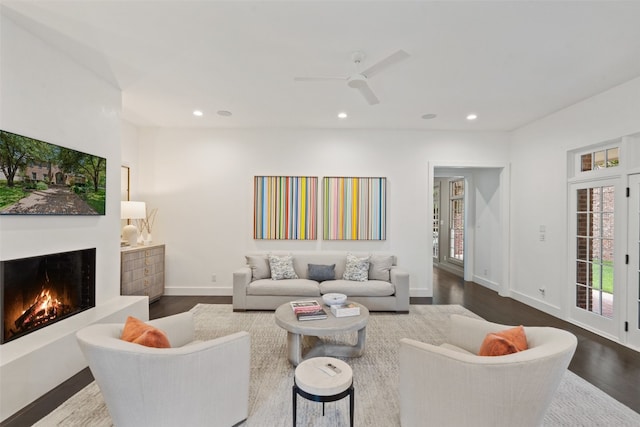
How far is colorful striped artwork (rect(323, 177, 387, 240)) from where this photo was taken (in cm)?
501

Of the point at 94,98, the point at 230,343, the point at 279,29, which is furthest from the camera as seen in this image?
the point at 94,98

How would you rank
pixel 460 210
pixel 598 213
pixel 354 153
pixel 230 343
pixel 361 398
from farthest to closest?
pixel 460 210, pixel 354 153, pixel 598 213, pixel 361 398, pixel 230 343

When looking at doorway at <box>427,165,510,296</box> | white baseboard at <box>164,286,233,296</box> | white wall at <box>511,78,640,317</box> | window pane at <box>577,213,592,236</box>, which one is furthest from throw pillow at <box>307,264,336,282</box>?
window pane at <box>577,213,592,236</box>

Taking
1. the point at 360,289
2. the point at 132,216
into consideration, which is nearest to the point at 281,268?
the point at 360,289

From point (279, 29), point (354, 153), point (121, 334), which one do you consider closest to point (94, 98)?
point (279, 29)

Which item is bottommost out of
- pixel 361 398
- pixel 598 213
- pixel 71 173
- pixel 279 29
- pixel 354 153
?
pixel 361 398

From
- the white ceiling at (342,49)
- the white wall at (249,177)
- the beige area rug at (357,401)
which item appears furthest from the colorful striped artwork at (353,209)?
the beige area rug at (357,401)

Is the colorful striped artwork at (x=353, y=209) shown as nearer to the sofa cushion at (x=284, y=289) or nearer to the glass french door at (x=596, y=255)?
the sofa cushion at (x=284, y=289)

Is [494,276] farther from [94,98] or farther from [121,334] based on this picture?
[94,98]

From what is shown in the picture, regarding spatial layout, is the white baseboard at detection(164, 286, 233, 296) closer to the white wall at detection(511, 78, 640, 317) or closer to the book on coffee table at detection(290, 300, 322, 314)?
the book on coffee table at detection(290, 300, 322, 314)

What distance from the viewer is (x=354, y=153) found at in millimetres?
5109

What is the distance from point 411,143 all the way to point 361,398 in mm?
4138

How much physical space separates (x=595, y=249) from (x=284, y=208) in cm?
435

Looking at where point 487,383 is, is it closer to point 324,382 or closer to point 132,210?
point 324,382
